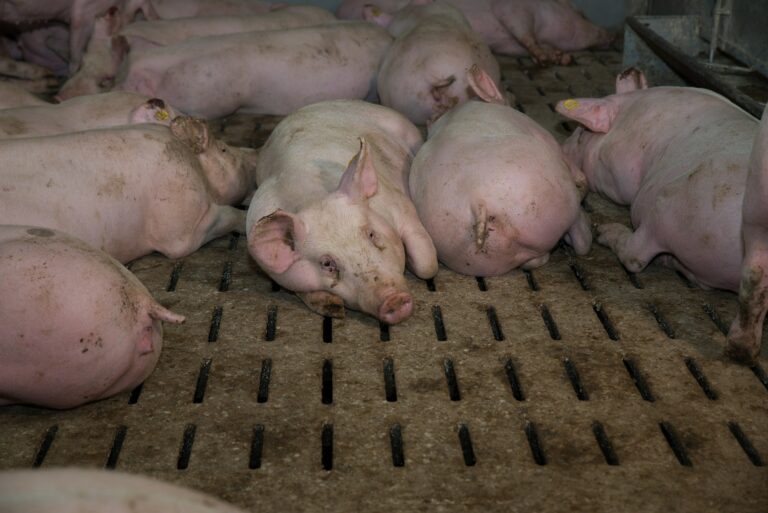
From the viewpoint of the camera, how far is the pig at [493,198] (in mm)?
3615

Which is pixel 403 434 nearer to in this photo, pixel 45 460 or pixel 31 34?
pixel 45 460

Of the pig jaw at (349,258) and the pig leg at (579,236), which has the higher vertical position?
→ the pig jaw at (349,258)

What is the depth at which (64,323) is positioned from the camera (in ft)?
9.39

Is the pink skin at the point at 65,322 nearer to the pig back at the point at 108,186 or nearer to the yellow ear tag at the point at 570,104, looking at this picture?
the pig back at the point at 108,186

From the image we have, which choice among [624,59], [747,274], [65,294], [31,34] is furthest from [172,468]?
[31,34]

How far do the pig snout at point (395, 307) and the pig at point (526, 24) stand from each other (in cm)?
327

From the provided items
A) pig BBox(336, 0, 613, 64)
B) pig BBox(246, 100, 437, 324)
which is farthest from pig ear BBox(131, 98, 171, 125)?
pig BBox(336, 0, 613, 64)

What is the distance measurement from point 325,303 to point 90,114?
4.55 feet

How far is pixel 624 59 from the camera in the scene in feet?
18.5

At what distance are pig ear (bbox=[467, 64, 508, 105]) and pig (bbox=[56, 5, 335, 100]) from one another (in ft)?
5.88

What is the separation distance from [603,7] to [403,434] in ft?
15.7

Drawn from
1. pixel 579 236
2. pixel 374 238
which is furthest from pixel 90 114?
pixel 579 236

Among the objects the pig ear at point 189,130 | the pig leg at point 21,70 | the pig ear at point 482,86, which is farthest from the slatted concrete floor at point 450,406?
the pig leg at point 21,70

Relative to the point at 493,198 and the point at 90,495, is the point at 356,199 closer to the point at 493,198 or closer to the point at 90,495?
the point at 493,198
